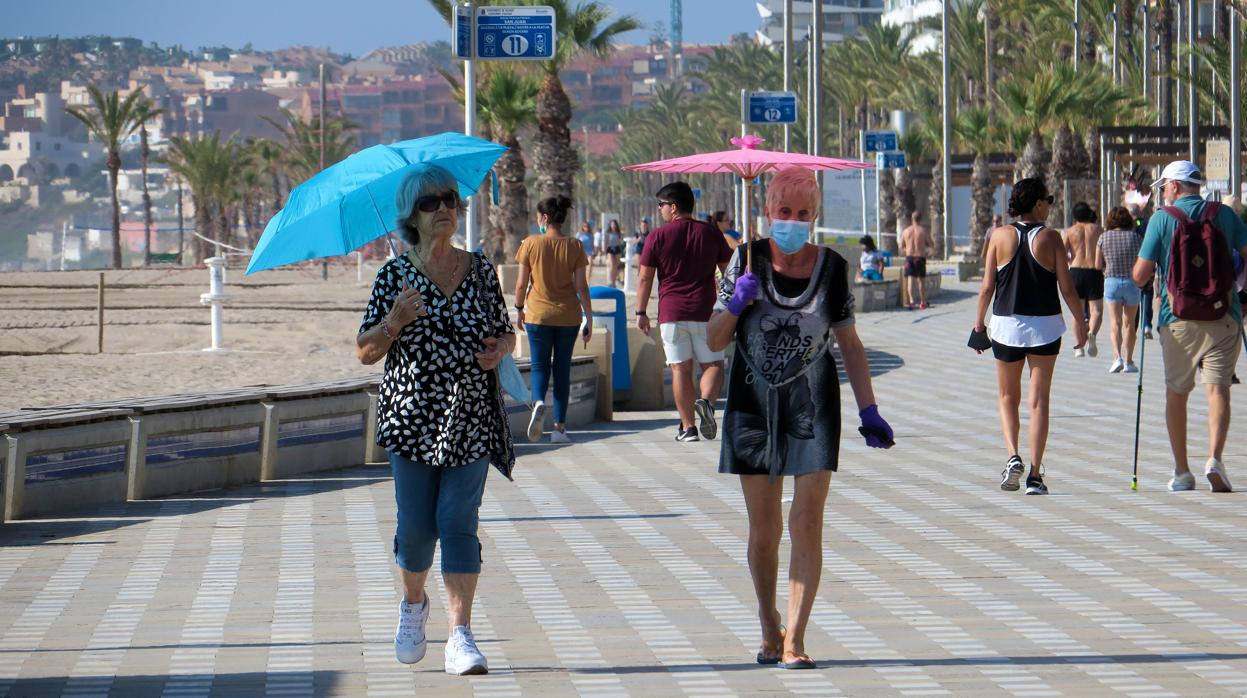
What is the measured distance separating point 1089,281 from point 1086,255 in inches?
14.5

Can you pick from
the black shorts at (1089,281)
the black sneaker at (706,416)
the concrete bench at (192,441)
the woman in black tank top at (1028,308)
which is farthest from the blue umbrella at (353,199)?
the black shorts at (1089,281)

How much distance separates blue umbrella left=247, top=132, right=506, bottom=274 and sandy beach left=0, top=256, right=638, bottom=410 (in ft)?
31.4

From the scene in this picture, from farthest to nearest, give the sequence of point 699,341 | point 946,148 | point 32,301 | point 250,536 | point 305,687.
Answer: point 946,148 → point 32,301 → point 699,341 → point 250,536 → point 305,687

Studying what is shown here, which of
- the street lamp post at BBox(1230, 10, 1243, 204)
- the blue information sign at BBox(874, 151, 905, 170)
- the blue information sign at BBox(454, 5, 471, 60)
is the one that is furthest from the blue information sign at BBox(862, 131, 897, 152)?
the blue information sign at BBox(454, 5, 471, 60)

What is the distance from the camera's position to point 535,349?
1266 centimetres

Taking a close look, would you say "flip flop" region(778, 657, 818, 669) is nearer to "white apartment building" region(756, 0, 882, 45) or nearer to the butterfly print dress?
the butterfly print dress

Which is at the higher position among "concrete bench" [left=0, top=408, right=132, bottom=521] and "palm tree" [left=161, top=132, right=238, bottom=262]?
"palm tree" [left=161, top=132, right=238, bottom=262]

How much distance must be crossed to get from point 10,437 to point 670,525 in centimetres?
319

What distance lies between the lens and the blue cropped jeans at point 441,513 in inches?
231

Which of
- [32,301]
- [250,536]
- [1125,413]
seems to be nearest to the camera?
[250,536]

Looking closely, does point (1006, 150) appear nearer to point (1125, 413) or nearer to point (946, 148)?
point (946, 148)

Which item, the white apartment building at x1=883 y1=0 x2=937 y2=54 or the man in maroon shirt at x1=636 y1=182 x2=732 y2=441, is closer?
the man in maroon shirt at x1=636 y1=182 x2=732 y2=441

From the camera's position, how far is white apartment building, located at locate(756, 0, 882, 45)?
18625 cm

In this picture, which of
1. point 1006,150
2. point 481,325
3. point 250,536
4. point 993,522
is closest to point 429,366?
point 481,325
